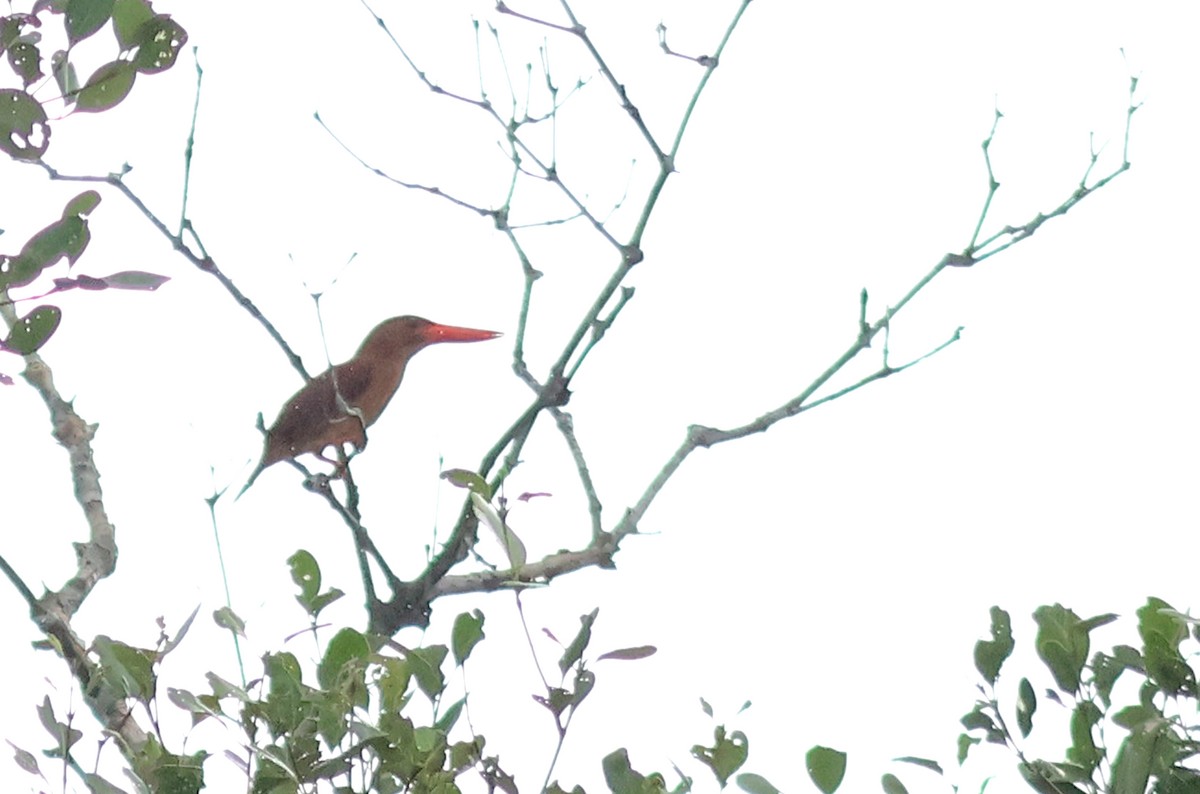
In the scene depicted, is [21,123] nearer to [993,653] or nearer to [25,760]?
[25,760]

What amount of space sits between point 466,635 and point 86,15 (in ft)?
2.25

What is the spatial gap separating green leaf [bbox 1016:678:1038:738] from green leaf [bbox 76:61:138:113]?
1.01 meters

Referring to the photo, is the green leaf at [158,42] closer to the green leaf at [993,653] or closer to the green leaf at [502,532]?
the green leaf at [502,532]

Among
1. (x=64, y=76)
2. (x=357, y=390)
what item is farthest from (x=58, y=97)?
(x=357, y=390)

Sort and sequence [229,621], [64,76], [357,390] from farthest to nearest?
[357,390] < [229,621] < [64,76]

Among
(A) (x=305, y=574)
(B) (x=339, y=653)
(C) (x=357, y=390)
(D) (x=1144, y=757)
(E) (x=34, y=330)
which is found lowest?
(D) (x=1144, y=757)

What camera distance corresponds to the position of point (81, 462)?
8.18ft

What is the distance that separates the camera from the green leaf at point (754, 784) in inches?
50.2

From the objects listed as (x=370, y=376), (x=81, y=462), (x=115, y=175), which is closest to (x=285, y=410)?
(x=370, y=376)

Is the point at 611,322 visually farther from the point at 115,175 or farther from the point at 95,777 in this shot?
the point at 95,777

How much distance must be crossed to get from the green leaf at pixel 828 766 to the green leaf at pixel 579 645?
227 millimetres

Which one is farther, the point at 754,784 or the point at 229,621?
the point at 229,621

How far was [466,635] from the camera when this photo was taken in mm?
1444

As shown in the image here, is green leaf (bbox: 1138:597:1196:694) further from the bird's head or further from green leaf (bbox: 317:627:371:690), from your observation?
the bird's head
